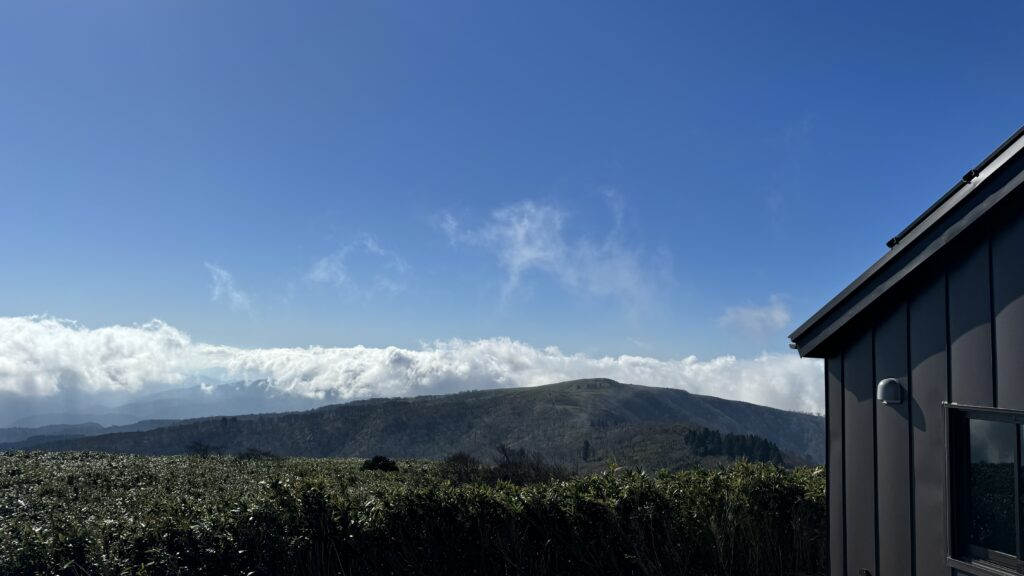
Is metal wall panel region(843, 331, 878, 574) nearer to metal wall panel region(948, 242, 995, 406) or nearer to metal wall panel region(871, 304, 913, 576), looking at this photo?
metal wall panel region(871, 304, 913, 576)

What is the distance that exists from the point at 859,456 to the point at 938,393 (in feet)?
3.21

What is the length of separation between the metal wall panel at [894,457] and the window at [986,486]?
15.7 inches

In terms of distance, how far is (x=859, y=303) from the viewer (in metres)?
5.20

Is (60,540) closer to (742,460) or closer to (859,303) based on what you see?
(859,303)

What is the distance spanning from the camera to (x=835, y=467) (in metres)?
5.54

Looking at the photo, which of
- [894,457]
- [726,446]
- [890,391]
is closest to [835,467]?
[894,457]

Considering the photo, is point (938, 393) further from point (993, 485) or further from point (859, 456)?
point (859, 456)

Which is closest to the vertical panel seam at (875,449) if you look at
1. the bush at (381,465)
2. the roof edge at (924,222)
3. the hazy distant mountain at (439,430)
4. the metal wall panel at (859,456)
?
the metal wall panel at (859,456)

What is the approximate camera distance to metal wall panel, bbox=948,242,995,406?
13.9 feet

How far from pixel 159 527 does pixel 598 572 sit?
4.89 metres

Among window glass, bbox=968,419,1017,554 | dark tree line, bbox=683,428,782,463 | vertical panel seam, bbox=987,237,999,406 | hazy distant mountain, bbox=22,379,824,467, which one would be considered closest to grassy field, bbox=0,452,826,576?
window glass, bbox=968,419,1017,554

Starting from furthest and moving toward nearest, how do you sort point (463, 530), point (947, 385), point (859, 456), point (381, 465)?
point (381, 465)
point (463, 530)
point (859, 456)
point (947, 385)

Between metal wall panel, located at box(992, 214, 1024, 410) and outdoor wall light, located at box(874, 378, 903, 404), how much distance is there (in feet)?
2.52

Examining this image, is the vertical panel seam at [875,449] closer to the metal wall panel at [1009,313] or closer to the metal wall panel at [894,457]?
the metal wall panel at [894,457]
